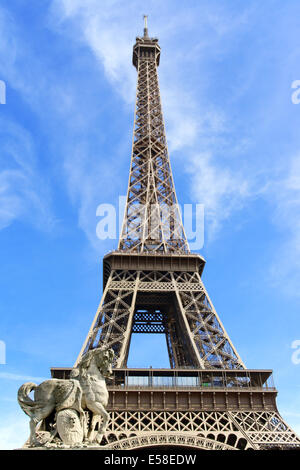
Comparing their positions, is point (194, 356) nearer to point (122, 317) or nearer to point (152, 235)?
point (122, 317)

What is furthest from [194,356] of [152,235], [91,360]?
[91,360]

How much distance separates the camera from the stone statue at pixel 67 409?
11.7 m

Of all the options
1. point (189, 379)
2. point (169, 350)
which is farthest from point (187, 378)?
point (169, 350)

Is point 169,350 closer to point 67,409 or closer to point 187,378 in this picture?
point 187,378

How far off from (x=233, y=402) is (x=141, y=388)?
6363 mm

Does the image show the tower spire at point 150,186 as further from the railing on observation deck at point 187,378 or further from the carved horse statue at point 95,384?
the carved horse statue at point 95,384

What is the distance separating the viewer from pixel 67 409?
470 inches

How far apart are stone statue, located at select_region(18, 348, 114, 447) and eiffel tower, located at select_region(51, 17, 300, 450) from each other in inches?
302

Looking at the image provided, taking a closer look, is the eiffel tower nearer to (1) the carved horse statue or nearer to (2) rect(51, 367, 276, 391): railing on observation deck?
(2) rect(51, 367, 276, 391): railing on observation deck

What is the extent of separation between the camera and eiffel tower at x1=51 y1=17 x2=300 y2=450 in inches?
1068

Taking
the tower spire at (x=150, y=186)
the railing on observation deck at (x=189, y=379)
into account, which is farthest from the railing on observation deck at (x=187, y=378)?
the tower spire at (x=150, y=186)

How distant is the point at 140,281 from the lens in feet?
124

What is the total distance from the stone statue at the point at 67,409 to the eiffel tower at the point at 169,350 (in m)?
7.67

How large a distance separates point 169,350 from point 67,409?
33073mm
